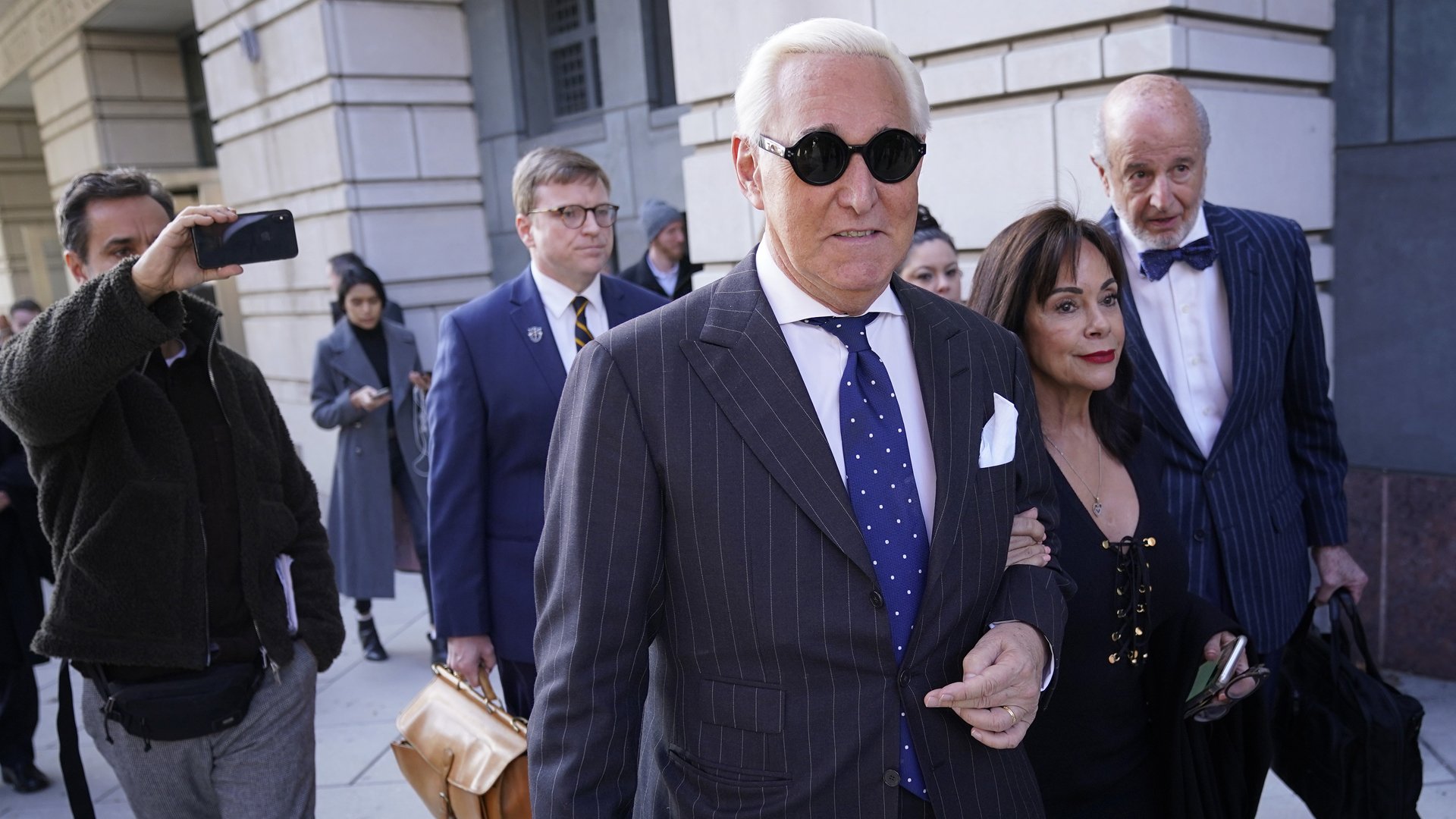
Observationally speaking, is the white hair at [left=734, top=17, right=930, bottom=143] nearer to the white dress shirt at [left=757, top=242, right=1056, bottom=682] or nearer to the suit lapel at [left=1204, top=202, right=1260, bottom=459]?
the white dress shirt at [left=757, top=242, right=1056, bottom=682]

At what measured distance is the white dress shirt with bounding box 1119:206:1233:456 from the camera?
3.09 metres

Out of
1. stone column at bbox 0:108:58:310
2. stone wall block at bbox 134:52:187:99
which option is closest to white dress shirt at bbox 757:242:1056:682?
stone wall block at bbox 134:52:187:99

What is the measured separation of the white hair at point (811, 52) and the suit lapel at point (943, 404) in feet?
1.05

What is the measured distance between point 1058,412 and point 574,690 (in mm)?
1519

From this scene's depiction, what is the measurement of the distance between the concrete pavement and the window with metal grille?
4.60 meters

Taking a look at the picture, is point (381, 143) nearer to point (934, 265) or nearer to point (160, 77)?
point (160, 77)

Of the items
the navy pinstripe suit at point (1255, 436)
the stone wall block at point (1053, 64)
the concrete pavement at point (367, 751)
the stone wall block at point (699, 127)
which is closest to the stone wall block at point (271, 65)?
the stone wall block at point (699, 127)

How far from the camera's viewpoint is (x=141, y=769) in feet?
8.66

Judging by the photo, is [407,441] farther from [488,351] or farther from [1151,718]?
[1151,718]

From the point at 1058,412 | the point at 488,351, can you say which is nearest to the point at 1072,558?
the point at 1058,412

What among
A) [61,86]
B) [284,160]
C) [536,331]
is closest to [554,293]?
[536,331]

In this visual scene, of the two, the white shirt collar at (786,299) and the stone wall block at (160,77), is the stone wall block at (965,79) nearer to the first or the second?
the white shirt collar at (786,299)

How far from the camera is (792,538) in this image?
5.63 feet

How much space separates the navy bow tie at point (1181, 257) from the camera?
10.1 ft
